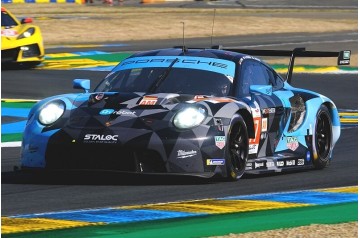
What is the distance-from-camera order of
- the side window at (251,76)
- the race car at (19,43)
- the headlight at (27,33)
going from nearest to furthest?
1. the side window at (251,76)
2. the race car at (19,43)
3. the headlight at (27,33)

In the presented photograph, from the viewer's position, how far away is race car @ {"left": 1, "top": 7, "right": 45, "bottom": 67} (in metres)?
22.3

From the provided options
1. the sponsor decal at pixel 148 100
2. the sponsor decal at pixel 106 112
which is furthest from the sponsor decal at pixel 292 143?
the sponsor decal at pixel 106 112

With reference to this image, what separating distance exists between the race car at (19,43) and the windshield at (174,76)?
11462mm

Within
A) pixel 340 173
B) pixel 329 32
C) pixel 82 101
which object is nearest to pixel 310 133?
pixel 340 173

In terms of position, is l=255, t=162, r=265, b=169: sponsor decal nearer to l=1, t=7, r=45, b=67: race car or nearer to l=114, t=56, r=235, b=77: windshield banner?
l=114, t=56, r=235, b=77: windshield banner

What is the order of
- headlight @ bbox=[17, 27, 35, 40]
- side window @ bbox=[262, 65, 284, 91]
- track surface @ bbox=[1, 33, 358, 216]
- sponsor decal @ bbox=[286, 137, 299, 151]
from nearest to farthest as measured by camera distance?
track surface @ bbox=[1, 33, 358, 216] → sponsor decal @ bbox=[286, 137, 299, 151] → side window @ bbox=[262, 65, 284, 91] → headlight @ bbox=[17, 27, 35, 40]

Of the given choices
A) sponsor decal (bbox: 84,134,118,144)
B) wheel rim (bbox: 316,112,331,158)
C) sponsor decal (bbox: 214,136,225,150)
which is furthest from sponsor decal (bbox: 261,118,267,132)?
sponsor decal (bbox: 84,134,118,144)

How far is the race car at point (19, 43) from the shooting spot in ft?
73.3

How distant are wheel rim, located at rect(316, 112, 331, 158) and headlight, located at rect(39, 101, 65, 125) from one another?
277 cm

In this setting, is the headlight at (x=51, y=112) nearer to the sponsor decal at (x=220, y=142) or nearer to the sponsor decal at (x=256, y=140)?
the sponsor decal at (x=220, y=142)

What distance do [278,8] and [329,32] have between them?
16002 mm

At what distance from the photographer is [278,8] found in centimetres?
5553

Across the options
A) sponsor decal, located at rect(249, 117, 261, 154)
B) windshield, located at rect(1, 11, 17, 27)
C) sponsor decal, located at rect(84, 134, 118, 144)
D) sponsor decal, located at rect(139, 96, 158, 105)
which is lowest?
sponsor decal, located at rect(84, 134, 118, 144)

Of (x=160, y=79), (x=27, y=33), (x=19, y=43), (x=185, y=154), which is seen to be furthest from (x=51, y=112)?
(x=27, y=33)
